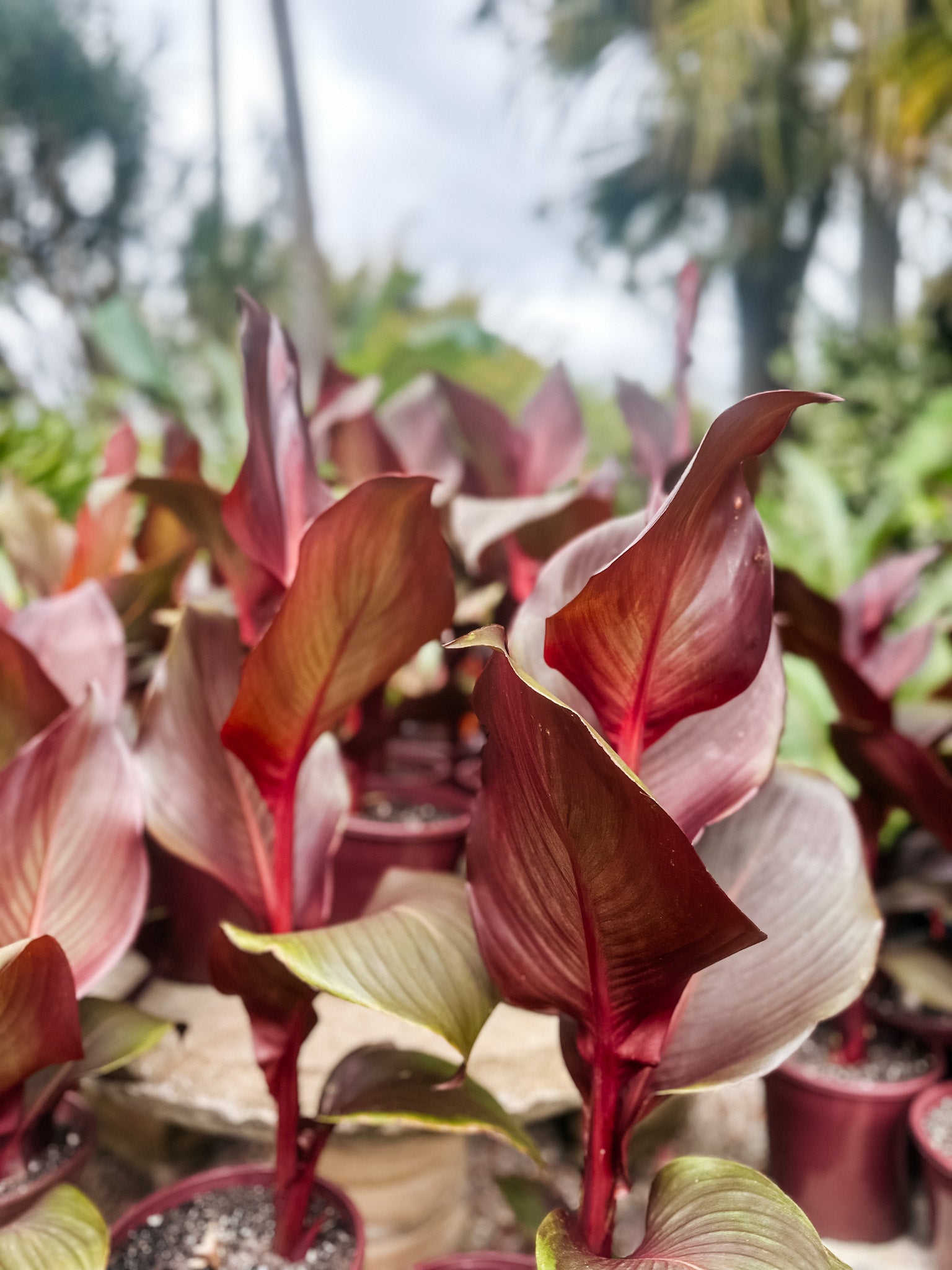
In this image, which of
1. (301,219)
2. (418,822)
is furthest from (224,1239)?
(301,219)

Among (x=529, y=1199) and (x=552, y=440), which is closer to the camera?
(x=529, y=1199)

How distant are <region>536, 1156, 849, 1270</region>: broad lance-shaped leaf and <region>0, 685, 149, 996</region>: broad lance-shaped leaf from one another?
0.38 metres

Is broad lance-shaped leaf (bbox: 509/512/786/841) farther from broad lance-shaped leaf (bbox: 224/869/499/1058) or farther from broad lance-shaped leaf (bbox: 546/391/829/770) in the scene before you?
broad lance-shaped leaf (bbox: 224/869/499/1058)

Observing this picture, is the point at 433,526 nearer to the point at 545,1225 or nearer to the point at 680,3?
the point at 545,1225

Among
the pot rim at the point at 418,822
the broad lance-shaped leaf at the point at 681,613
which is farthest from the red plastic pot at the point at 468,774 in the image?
the broad lance-shaped leaf at the point at 681,613

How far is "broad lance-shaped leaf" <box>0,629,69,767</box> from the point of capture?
33.3 inches

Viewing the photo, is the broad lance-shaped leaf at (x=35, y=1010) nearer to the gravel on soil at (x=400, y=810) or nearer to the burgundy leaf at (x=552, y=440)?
the gravel on soil at (x=400, y=810)

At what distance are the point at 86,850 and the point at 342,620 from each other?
0.93 feet

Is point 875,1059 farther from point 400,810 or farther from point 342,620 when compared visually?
point 342,620

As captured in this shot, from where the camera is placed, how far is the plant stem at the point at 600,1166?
0.64 m

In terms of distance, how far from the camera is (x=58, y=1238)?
668 millimetres

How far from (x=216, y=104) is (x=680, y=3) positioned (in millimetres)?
5272

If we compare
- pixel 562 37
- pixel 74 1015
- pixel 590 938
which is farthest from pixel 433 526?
pixel 562 37

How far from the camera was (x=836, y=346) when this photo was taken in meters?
5.92
